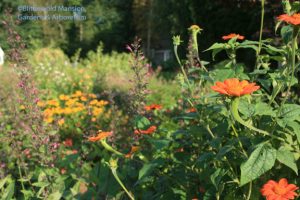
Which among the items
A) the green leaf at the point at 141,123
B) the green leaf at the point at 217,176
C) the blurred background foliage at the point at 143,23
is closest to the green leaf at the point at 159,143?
the green leaf at the point at 141,123

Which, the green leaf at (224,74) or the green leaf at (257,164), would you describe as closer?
the green leaf at (257,164)

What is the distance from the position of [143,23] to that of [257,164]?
24.8 m

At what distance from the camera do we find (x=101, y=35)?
23656 millimetres

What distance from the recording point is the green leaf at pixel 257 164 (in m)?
1.36

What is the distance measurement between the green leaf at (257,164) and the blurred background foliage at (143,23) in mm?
3812

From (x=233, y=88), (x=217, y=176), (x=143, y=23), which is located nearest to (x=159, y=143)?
(x=217, y=176)

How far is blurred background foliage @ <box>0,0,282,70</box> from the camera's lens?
8109mm

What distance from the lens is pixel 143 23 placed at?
1014 inches

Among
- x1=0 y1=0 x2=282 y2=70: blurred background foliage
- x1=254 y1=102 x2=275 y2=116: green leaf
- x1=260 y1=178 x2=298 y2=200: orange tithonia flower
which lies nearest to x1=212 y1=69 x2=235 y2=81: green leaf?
x1=254 y1=102 x2=275 y2=116: green leaf

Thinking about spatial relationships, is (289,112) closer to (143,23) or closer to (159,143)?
(159,143)

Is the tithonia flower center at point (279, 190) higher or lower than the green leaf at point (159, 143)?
lower

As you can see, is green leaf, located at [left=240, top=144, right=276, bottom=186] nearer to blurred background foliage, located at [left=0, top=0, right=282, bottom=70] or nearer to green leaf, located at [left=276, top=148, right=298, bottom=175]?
green leaf, located at [left=276, top=148, right=298, bottom=175]

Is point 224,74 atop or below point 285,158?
atop

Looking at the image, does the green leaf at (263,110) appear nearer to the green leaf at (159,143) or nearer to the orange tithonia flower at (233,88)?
the orange tithonia flower at (233,88)
